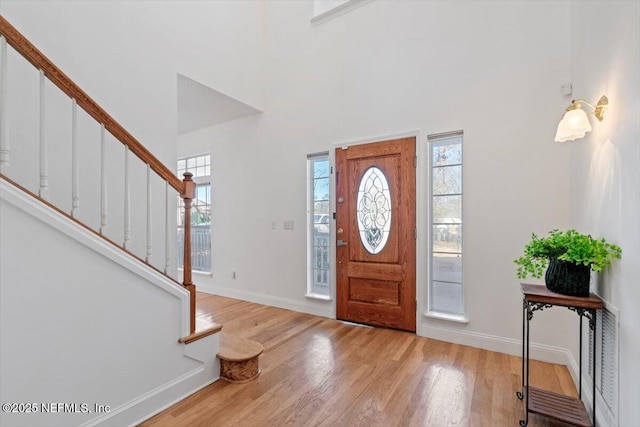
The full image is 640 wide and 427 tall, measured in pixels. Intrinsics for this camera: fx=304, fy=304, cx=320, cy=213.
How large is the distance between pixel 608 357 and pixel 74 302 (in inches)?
112

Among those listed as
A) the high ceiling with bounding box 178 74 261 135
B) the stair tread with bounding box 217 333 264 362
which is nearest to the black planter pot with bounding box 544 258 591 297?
the stair tread with bounding box 217 333 264 362

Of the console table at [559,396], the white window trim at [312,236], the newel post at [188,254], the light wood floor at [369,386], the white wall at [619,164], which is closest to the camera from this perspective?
the white wall at [619,164]

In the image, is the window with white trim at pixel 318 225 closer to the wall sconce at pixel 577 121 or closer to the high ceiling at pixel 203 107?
the high ceiling at pixel 203 107

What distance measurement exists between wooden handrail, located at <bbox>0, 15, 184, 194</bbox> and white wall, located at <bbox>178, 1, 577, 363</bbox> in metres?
2.20

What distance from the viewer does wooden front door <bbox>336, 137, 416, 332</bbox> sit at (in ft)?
10.6

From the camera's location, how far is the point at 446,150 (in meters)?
3.13

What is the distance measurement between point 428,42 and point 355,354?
318 cm

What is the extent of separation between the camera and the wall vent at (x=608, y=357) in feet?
5.07

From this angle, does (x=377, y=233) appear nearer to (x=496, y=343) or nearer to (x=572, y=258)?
(x=496, y=343)

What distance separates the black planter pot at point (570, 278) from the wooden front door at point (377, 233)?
1.43 metres

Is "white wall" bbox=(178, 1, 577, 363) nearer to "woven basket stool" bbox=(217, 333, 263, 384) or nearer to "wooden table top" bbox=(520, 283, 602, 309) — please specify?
"wooden table top" bbox=(520, 283, 602, 309)

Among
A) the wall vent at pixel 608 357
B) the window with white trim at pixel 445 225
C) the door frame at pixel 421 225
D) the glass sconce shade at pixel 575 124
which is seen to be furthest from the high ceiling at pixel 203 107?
the wall vent at pixel 608 357

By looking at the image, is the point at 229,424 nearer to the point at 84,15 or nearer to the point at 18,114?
the point at 18,114

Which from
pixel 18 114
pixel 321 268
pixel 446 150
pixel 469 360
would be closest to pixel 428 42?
pixel 446 150
